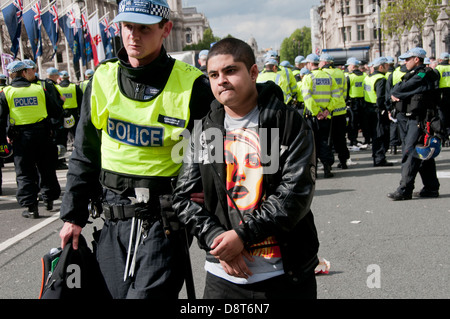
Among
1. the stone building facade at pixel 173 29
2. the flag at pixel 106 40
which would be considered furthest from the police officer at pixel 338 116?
the stone building facade at pixel 173 29

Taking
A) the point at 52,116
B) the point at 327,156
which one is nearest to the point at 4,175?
the point at 52,116

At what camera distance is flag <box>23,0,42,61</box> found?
21766 mm

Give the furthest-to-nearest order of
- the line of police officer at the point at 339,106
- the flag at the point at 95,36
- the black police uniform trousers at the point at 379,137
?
the flag at the point at 95,36 → the black police uniform trousers at the point at 379,137 → the line of police officer at the point at 339,106

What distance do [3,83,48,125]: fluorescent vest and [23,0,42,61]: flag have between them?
14.2 m

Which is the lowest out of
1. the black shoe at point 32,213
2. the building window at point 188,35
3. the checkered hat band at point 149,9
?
the black shoe at point 32,213

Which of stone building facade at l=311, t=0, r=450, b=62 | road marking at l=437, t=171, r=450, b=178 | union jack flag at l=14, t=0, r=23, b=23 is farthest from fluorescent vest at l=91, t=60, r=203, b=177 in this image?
stone building facade at l=311, t=0, r=450, b=62

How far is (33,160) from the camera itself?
8703mm

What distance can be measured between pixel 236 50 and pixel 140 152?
30.5 inches

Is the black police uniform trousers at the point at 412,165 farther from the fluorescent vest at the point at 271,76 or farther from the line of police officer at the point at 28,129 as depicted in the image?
the line of police officer at the point at 28,129

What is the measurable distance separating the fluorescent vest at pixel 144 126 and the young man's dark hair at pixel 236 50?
0.45m

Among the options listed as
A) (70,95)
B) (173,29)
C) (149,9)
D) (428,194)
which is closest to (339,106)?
(428,194)

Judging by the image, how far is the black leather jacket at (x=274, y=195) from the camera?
2378mm

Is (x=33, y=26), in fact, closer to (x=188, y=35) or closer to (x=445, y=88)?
(x=445, y=88)
